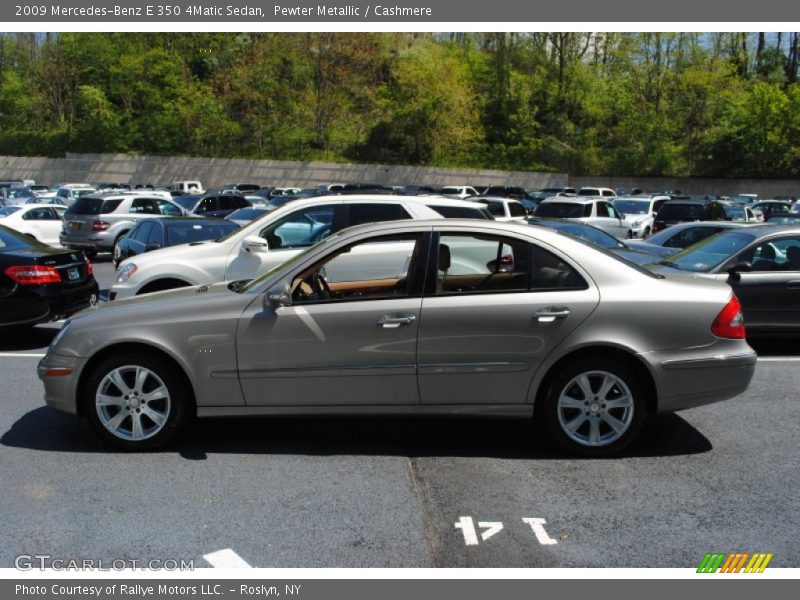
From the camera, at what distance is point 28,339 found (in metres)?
10.4

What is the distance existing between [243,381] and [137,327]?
0.83 metres

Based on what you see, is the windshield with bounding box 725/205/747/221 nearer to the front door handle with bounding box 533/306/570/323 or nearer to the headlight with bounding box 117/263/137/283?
the headlight with bounding box 117/263/137/283

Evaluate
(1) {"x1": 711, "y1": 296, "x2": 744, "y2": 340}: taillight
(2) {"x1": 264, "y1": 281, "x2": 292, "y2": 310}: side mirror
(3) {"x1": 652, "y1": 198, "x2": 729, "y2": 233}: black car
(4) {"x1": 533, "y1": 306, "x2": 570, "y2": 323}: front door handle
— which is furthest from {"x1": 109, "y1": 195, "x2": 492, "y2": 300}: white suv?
(3) {"x1": 652, "y1": 198, "x2": 729, "y2": 233}: black car

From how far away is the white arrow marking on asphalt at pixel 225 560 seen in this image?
4.11 metres

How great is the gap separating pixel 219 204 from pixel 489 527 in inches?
1026

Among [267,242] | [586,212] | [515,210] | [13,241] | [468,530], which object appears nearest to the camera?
[468,530]

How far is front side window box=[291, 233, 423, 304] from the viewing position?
581 centimetres

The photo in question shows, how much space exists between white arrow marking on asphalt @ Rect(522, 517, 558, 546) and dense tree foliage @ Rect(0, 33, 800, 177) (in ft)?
174

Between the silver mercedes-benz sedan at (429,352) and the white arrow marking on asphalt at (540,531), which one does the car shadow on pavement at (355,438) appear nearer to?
the silver mercedes-benz sedan at (429,352)

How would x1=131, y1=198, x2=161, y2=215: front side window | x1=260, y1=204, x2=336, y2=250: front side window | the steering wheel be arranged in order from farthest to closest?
x1=131, y1=198, x2=161, y2=215: front side window → x1=260, y1=204, x2=336, y2=250: front side window → the steering wheel

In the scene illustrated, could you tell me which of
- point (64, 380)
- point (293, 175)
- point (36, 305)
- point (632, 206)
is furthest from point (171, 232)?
point (293, 175)

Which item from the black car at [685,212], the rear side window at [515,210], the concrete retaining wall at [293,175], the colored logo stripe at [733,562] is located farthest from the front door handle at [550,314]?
the concrete retaining wall at [293,175]

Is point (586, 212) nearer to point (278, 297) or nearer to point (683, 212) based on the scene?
point (683, 212)

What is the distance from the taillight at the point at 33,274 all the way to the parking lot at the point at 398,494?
117 inches
